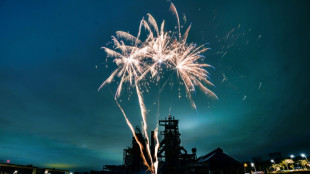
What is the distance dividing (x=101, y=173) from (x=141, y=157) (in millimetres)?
13477

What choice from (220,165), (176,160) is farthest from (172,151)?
(220,165)

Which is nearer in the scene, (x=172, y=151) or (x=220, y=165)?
(x=220, y=165)

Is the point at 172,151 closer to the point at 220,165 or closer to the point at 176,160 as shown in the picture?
the point at 176,160

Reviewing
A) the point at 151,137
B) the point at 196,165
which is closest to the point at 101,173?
the point at 151,137

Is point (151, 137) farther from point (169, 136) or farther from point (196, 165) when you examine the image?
point (196, 165)

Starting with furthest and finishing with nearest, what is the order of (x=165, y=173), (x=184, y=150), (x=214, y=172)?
(x=184, y=150) → (x=165, y=173) → (x=214, y=172)

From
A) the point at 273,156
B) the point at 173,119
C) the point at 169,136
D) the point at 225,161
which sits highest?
the point at 173,119

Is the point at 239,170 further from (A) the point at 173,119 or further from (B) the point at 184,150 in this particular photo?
(A) the point at 173,119

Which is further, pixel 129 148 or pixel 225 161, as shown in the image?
pixel 129 148

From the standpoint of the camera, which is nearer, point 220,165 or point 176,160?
point 220,165

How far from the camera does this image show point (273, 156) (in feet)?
275

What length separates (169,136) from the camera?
37.2m

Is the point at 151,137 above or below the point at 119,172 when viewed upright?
above

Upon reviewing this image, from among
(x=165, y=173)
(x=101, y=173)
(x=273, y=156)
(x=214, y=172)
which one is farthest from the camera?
(x=273, y=156)
